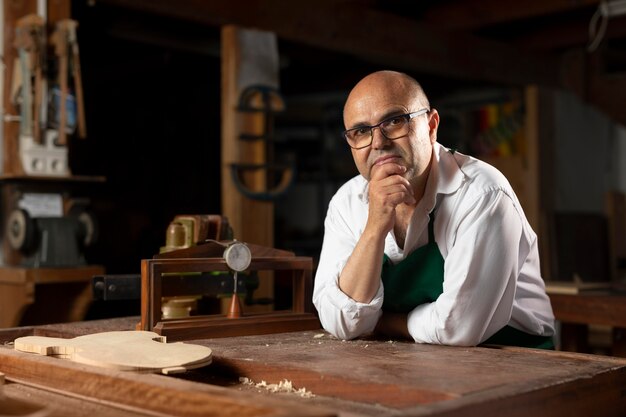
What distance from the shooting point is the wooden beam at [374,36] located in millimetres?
5223

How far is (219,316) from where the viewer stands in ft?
7.62

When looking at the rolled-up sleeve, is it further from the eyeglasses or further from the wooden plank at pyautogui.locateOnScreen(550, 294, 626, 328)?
the wooden plank at pyautogui.locateOnScreen(550, 294, 626, 328)

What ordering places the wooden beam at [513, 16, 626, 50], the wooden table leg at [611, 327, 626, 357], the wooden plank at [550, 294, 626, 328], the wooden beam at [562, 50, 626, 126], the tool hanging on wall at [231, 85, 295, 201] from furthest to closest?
the wooden beam at [562, 50, 626, 126] → the wooden beam at [513, 16, 626, 50] → the tool hanging on wall at [231, 85, 295, 201] → the wooden table leg at [611, 327, 626, 357] → the wooden plank at [550, 294, 626, 328]

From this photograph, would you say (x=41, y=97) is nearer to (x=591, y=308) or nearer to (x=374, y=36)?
(x=374, y=36)

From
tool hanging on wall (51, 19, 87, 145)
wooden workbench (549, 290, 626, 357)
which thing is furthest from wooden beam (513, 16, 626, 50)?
tool hanging on wall (51, 19, 87, 145)

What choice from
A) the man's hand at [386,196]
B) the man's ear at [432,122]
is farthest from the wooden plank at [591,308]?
the man's hand at [386,196]

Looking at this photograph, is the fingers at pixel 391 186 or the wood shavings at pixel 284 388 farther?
the fingers at pixel 391 186

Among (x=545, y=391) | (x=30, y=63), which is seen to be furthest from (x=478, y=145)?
(x=545, y=391)

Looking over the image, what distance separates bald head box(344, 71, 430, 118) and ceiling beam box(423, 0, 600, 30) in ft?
13.1

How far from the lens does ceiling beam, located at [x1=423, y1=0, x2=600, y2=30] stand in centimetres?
583

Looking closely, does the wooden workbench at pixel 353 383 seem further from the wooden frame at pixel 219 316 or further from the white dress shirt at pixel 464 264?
the wooden frame at pixel 219 316

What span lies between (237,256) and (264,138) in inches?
120

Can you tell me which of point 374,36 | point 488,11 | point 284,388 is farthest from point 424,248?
point 488,11

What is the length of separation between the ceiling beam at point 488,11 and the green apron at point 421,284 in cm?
407
